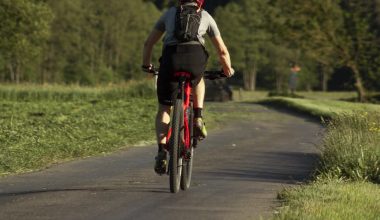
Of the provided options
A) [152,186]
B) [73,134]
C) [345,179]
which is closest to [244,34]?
[73,134]

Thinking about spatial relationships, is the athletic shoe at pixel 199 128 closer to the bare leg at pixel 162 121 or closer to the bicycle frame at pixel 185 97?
the bicycle frame at pixel 185 97

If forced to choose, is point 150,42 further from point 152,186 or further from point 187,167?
point 152,186

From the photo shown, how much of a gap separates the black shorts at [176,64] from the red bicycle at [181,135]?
0.06m

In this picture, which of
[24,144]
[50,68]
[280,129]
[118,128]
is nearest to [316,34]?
[280,129]

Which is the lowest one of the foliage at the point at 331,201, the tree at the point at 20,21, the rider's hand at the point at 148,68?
the foliage at the point at 331,201

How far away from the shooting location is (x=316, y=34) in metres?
46.8

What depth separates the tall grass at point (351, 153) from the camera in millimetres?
9469

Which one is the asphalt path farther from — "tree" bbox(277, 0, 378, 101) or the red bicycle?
"tree" bbox(277, 0, 378, 101)

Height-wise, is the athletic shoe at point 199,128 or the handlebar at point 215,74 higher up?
the handlebar at point 215,74

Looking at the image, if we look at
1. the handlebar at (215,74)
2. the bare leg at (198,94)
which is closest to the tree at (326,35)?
the handlebar at (215,74)

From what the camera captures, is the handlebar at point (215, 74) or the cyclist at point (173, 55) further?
the handlebar at point (215, 74)

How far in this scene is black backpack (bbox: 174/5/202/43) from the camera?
7.59 metres

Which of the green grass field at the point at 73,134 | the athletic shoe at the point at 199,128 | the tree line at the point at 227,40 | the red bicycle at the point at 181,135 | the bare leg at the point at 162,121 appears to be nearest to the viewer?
the red bicycle at the point at 181,135

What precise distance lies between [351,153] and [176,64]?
3.18m
